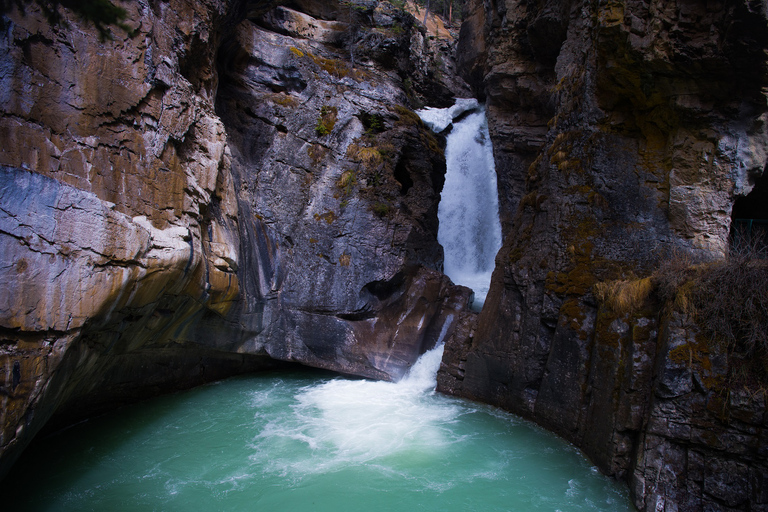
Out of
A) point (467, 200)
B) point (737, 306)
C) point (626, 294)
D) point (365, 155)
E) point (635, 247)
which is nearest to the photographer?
point (737, 306)

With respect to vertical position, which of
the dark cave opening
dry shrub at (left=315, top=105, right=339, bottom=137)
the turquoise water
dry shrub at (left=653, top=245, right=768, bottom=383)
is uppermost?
dry shrub at (left=315, top=105, right=339, bottom=137)

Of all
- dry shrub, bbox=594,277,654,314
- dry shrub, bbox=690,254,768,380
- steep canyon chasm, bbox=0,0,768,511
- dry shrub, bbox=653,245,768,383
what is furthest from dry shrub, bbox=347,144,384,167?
dry shrub, bbox=690,254,768,380

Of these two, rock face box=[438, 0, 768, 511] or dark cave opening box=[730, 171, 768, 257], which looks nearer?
rock face box=[438, 0, 768, 511]

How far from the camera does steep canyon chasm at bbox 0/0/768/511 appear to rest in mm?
5000

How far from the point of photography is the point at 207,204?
26.6 feet

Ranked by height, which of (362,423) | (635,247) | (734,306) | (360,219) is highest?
(360,219)

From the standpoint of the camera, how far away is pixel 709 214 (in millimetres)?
7164

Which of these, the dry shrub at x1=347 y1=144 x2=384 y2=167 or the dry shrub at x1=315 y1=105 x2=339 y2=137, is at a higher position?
the dry shrub at x1=315 y1=105 x2=339 y2=137

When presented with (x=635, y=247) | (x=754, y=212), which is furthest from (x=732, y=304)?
(x=754, y=212)

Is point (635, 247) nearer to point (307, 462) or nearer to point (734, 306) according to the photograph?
point (734, 306)

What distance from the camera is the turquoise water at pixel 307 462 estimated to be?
567cm

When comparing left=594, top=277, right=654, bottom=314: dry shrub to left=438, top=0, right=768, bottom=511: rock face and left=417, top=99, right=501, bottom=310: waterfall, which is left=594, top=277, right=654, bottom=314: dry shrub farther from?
left=417, top=99, right=501, bottom=310: waterfall

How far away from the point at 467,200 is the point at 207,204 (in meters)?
10.5

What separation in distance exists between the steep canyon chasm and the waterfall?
10.2 ft
